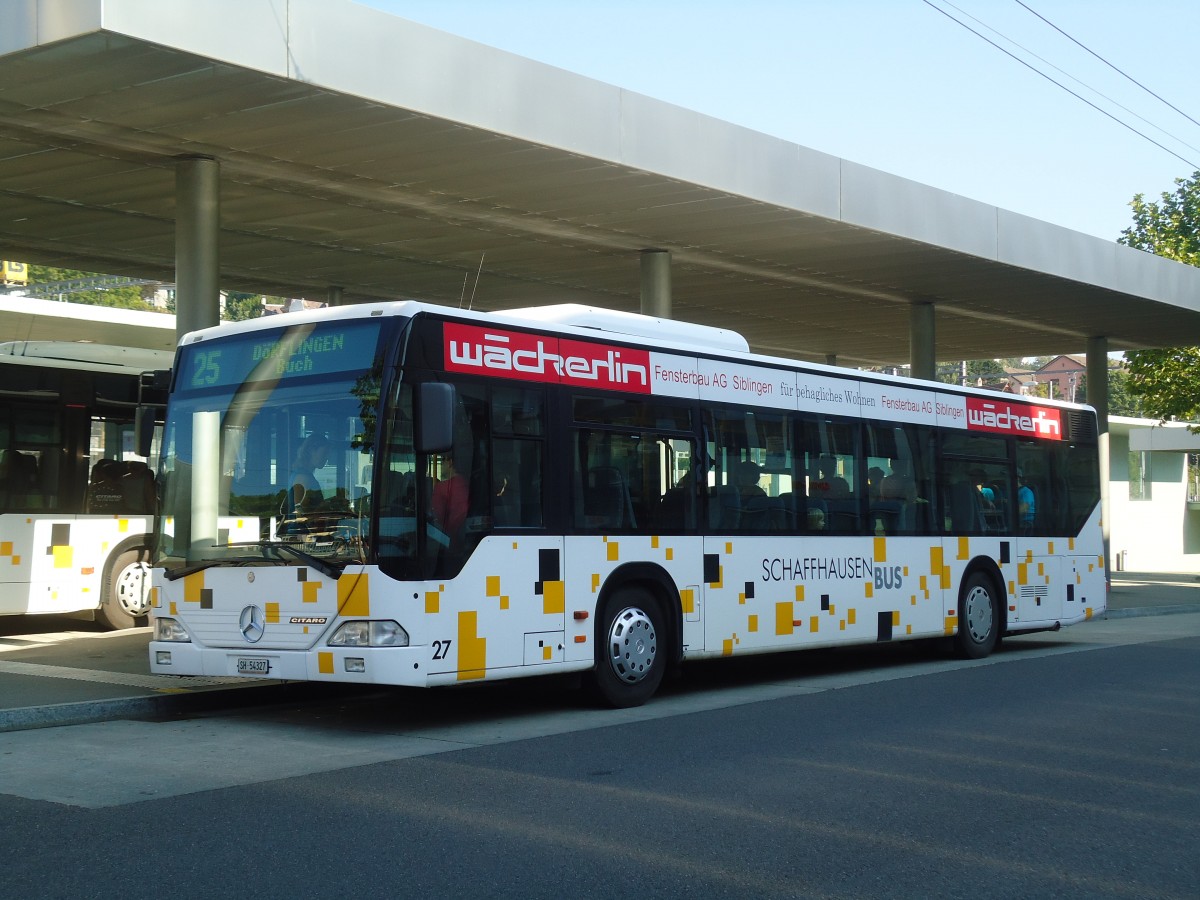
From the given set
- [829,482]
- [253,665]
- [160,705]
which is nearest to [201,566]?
[253,665]

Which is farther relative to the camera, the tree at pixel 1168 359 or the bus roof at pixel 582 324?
the tree at pixel 1168 359

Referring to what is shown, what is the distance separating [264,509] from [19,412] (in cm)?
736

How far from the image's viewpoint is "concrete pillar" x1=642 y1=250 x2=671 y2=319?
20484 millimetres

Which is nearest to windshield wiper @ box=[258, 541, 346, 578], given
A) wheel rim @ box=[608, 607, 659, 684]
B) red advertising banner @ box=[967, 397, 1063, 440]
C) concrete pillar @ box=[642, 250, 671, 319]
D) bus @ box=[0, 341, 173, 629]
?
wheel rim @ box=[608, 607, 659, 684]

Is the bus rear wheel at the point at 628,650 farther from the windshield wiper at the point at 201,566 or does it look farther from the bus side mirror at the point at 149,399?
the bus side mirror at the point at 149,399

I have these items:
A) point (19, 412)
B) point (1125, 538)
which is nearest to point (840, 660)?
point (19, 412)

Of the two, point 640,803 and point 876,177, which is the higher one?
point 876,177

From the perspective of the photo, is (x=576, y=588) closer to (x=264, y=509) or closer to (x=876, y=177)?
(x=264, y=509)

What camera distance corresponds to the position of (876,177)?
18.5 metres

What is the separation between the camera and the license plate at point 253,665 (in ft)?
33.2

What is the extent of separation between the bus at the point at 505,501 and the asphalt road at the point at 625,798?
68 centimetres

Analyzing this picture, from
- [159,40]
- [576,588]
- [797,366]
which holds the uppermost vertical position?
[159,40]

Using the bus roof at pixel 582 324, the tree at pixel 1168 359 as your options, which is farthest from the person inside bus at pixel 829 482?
the tree at pixel 1168 359

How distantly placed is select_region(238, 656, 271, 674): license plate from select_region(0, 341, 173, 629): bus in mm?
6235
